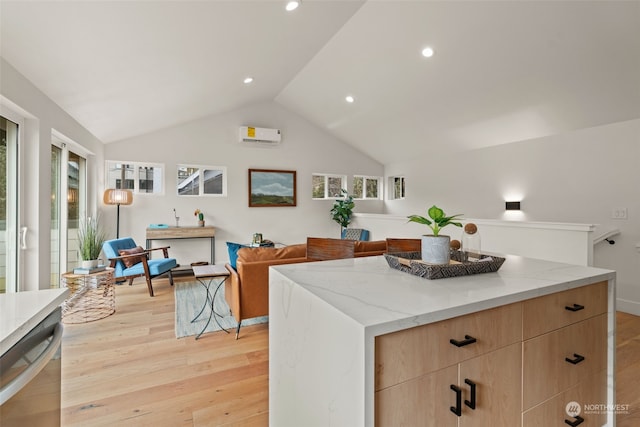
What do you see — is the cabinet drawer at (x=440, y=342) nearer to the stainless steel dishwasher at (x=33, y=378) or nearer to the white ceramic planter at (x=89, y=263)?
the stainless steel dishwasher at (x=33, y=378)

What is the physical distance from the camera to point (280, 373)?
1.39 m

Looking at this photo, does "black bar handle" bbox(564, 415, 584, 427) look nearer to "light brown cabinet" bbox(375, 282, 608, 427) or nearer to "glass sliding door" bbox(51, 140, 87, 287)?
"light brown cabinet" bbox(375, 282, 608, 427)

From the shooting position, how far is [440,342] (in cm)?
98

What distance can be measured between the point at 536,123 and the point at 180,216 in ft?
19.4

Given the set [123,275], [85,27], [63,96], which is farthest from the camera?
[123,275]

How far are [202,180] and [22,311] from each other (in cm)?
524

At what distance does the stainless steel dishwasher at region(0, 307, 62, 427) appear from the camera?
2.43 feet

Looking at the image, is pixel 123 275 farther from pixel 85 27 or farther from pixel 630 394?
pixel 630 394

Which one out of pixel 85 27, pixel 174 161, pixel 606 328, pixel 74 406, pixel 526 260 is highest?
pixel 85 27

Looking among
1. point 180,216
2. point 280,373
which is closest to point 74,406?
point 280,373

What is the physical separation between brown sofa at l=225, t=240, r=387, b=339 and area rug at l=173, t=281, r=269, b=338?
361 mm

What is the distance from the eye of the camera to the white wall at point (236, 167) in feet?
18.0

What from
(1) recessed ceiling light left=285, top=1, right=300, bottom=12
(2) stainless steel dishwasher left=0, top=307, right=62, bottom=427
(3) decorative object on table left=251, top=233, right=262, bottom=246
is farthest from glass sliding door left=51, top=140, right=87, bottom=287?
(2) stainless steel dishwasher left=0, top=307, right=62, bottom=427

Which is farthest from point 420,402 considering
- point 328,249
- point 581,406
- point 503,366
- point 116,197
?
point 116,197
